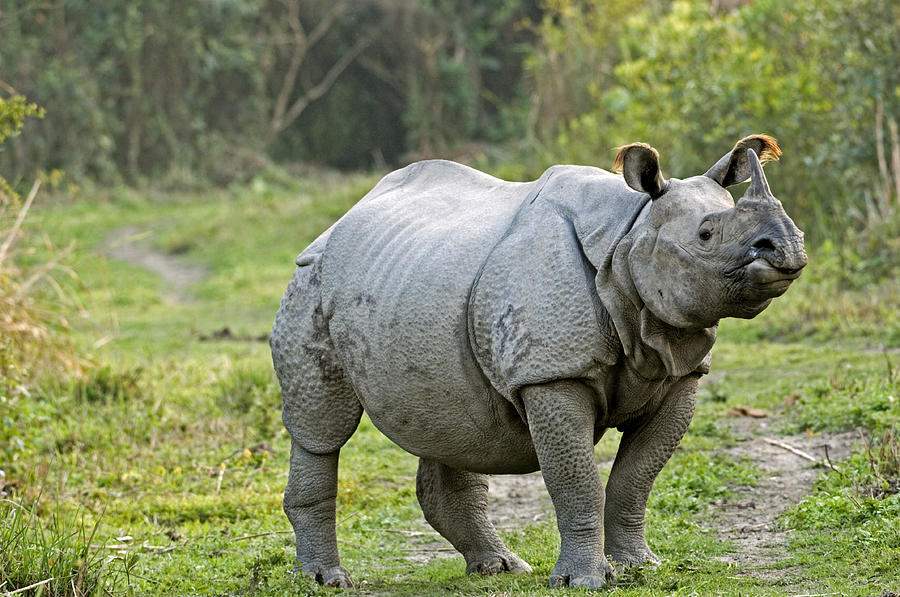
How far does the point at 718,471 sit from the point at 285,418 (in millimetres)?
2522

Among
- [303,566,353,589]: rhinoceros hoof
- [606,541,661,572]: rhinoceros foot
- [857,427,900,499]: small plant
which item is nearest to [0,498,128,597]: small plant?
[303,566,353,589]: rhinoceros hoof

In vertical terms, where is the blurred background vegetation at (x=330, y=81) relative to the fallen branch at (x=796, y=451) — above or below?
above

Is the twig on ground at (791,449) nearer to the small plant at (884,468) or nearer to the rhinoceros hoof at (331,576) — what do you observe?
the small plant at (884,468)

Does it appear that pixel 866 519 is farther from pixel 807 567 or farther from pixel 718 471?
pixel 718 471

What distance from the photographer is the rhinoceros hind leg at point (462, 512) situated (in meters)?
5.62

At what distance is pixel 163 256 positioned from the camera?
20766 mm

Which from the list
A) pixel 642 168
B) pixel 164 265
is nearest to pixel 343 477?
pixel 642 168

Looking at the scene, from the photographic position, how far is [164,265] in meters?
19.9

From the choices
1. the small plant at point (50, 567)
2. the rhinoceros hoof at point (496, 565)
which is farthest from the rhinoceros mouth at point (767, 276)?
the small plant at point (50, 567)

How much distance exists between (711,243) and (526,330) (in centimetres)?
73

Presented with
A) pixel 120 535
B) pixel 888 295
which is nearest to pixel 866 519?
pixel 120 535

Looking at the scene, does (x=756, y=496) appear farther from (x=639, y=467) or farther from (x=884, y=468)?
(x=639, y=467)

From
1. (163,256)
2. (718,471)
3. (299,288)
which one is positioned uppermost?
(299,288)

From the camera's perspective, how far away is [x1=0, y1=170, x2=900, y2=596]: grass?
17.0 ft
